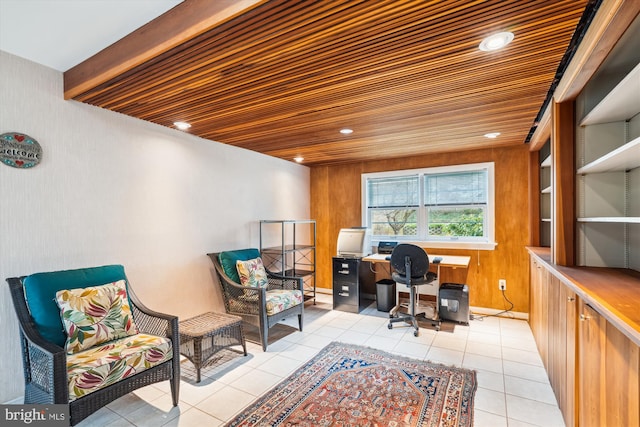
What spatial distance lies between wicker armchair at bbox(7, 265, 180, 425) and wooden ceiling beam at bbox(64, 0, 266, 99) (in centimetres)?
136

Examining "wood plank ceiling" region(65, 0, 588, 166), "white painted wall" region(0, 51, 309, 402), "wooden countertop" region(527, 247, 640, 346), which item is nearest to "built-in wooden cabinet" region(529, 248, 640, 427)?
"wooden countertop" region(527, 247, 640, 346)

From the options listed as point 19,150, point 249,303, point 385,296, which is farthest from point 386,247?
point 19,150

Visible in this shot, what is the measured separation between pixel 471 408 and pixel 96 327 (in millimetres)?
2586

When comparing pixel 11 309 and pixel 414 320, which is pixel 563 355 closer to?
pixel 414 320

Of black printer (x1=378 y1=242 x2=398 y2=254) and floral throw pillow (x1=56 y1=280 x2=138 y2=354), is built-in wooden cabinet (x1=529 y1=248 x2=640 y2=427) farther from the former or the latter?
floral throw pillow (x1=56 y1=280 x2=138 y2=354)

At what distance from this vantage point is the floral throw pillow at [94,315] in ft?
6.46

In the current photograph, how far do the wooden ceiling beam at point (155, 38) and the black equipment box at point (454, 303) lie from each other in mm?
3625

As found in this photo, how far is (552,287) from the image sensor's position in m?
2.23

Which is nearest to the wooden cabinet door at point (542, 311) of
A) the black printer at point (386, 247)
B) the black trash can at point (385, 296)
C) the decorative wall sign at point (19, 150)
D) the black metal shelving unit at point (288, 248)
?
the black trash can at point (385, 296)

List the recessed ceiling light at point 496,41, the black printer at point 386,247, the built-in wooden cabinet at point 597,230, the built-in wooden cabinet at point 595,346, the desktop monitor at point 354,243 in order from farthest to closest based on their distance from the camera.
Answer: the black printer at point 386,247
the desktop monitor at point 354,243
the recessed ceiling light at point 496,41
the built-in wooden cabinet at point 597,230
the built-in wooden cabinet at point 595,346

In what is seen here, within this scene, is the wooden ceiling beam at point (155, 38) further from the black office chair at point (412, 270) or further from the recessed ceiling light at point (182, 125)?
the black office chair at point (412, 270)

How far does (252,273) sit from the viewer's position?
3.46 metres

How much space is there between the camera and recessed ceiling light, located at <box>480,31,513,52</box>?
155 centimetres

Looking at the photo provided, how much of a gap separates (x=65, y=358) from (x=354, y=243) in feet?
11.1
